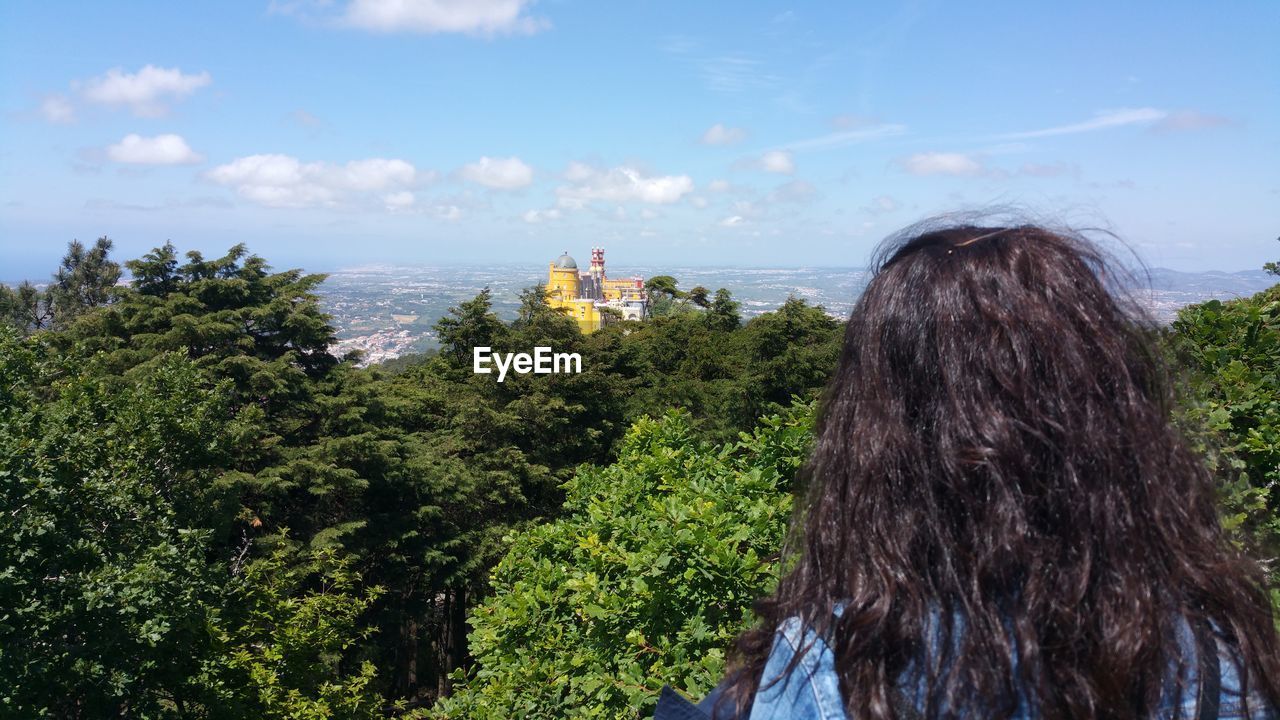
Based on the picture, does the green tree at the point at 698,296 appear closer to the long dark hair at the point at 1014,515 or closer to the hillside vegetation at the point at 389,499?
the hillside vegetation at the point at 389,499

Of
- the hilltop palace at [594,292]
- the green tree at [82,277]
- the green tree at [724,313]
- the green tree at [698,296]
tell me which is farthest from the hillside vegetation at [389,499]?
the hilltop palace at [594,292]

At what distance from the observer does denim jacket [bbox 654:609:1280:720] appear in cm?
95

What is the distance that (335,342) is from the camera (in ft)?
58.3

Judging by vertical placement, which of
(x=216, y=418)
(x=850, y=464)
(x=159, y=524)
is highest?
(x=850, y=464)

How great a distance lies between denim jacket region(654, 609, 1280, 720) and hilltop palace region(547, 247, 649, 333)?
4460 cm

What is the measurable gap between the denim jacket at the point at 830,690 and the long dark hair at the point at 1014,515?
0.05 feet

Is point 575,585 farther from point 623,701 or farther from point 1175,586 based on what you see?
point 1175,586

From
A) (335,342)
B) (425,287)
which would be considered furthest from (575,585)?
(425,287)

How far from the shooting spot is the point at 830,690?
0.97 m

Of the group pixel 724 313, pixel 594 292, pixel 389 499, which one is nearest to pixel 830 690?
pixel 389 499

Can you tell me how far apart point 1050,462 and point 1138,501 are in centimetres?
12

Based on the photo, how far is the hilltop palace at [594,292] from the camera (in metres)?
59.0

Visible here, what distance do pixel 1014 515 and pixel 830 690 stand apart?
0.32 metres

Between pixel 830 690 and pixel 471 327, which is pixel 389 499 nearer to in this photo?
pixel 471 327
